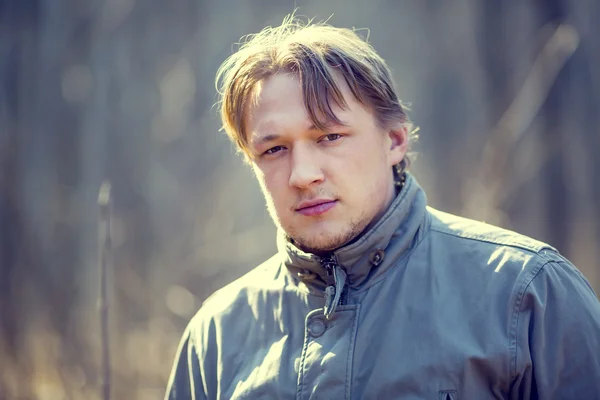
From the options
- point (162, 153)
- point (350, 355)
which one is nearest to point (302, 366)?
point (350, 355)

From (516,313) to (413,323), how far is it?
0.26 metres

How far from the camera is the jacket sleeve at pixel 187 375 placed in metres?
2.08

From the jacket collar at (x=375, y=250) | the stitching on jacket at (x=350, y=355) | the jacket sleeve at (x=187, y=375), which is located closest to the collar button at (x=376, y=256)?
the jacket collar at (x=375, y=250)

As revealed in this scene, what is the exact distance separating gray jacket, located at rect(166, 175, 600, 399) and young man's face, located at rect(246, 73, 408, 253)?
76mm

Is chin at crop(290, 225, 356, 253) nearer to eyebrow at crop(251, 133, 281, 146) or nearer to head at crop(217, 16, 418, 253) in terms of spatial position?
head at crop(217, 16, 418, 253)

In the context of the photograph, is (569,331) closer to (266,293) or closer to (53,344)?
(266,293)

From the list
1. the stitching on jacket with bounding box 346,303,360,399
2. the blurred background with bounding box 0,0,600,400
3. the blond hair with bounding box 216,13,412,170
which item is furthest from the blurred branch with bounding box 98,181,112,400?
the blurred background with bounding box 0,0,600,400

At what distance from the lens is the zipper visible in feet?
5.87

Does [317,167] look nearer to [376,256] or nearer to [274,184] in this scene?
[274,184]

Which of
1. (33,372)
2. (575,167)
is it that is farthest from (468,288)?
(33,372)

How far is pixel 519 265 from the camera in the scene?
1686 mm

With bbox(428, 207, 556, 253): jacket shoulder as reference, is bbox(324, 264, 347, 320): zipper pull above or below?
below

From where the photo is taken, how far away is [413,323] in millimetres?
1707

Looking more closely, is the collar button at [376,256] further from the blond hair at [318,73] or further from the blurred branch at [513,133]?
the blurred branch at [513,133]
